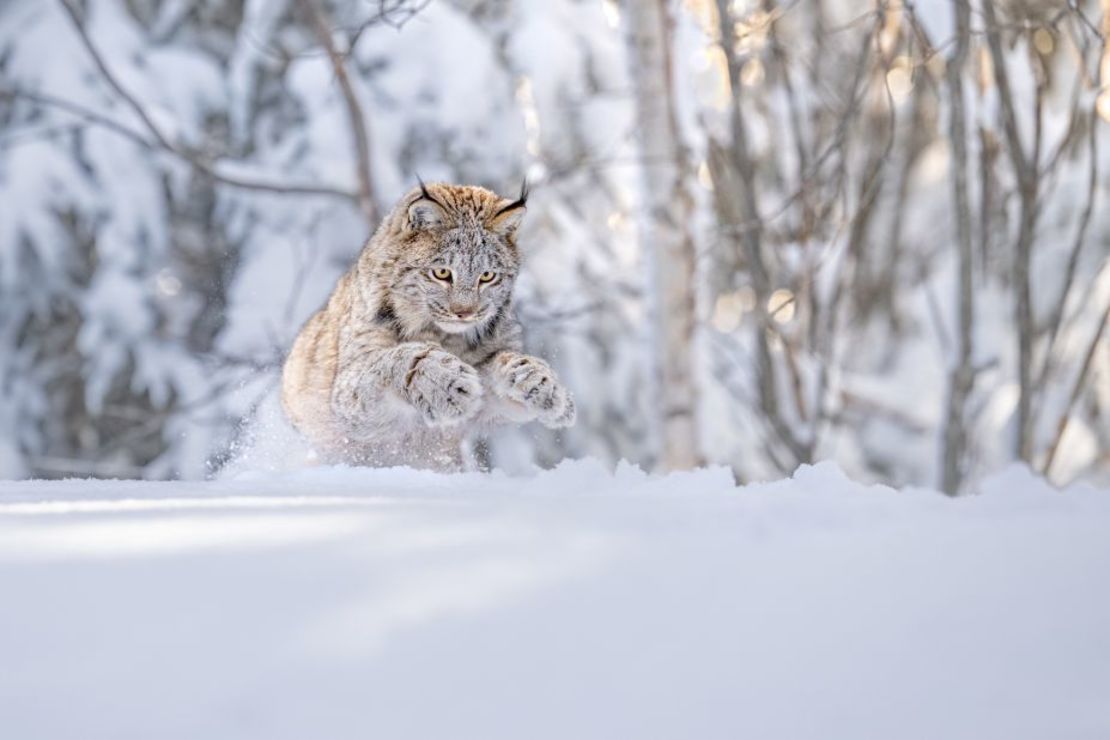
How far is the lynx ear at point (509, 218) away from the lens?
13.9 ft

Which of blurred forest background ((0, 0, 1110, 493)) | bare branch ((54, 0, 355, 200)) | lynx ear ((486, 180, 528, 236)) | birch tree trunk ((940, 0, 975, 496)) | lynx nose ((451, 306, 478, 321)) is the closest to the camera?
lynx nose ((451, 306, 478, 321))

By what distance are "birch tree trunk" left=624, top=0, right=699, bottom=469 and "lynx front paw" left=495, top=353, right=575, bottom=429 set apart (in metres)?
3.18

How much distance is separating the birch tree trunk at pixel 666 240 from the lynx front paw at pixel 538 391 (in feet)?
10.4

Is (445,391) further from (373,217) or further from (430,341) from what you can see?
→ (373,217)

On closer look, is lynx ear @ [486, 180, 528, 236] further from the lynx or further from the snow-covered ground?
the snow-covered ground

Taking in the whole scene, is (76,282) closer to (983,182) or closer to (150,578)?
(983,182)

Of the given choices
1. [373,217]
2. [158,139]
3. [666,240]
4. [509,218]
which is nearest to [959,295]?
[666,240]

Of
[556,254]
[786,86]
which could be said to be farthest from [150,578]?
[556,254]

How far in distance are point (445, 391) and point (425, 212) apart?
0.72 meters

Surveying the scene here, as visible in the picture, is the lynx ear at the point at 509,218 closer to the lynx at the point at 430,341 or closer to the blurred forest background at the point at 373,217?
the lynx at the point at 430,341

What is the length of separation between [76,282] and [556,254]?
12.1 feet

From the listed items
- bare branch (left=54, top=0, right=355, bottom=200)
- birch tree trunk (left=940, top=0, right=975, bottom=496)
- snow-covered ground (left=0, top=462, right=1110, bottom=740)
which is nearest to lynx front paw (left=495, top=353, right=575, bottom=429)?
snow-covered ground (left=0, top=462, right=1110, bottom=740)

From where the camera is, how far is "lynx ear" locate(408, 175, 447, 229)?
4.15 metres

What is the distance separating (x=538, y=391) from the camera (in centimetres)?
382
